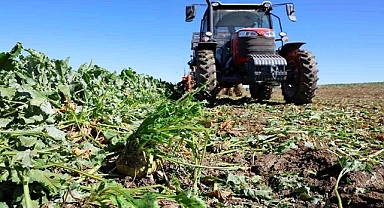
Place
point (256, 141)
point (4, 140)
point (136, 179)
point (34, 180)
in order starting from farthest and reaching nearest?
point (256, 141), point (136, 179), point (4, 140), point (34, 180)

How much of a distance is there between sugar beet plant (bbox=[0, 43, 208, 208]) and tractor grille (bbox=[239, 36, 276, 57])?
4380 mm

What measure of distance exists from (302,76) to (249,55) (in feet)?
3.59

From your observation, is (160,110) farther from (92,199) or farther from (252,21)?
(252,21)

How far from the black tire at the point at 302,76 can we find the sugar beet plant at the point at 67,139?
14.3ft

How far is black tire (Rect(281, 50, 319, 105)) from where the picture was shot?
295 inches

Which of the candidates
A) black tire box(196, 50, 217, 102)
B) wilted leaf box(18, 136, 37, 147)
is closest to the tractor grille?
black tire box(196, 50, 217, 102)

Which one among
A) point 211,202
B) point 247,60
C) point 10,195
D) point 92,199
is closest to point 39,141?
point 10,195

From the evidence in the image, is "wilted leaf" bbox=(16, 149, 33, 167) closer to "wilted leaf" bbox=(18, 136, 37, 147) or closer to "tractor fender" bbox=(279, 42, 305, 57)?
"wilted leaf" bbox=(18, 136, 37, 147)

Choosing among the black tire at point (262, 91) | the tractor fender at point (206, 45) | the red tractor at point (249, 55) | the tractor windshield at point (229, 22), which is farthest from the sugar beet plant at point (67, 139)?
the black tire at point (262, 91)

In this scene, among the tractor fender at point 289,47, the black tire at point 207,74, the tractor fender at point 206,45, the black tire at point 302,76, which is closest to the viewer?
the black tire at point 207,74

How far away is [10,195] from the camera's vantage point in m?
1.78

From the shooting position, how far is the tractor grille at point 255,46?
8008mm

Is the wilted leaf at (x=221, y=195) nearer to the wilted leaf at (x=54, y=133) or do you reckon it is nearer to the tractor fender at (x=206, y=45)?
the wilted leaf at (x=54, y=133)

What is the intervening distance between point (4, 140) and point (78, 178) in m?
0.42
